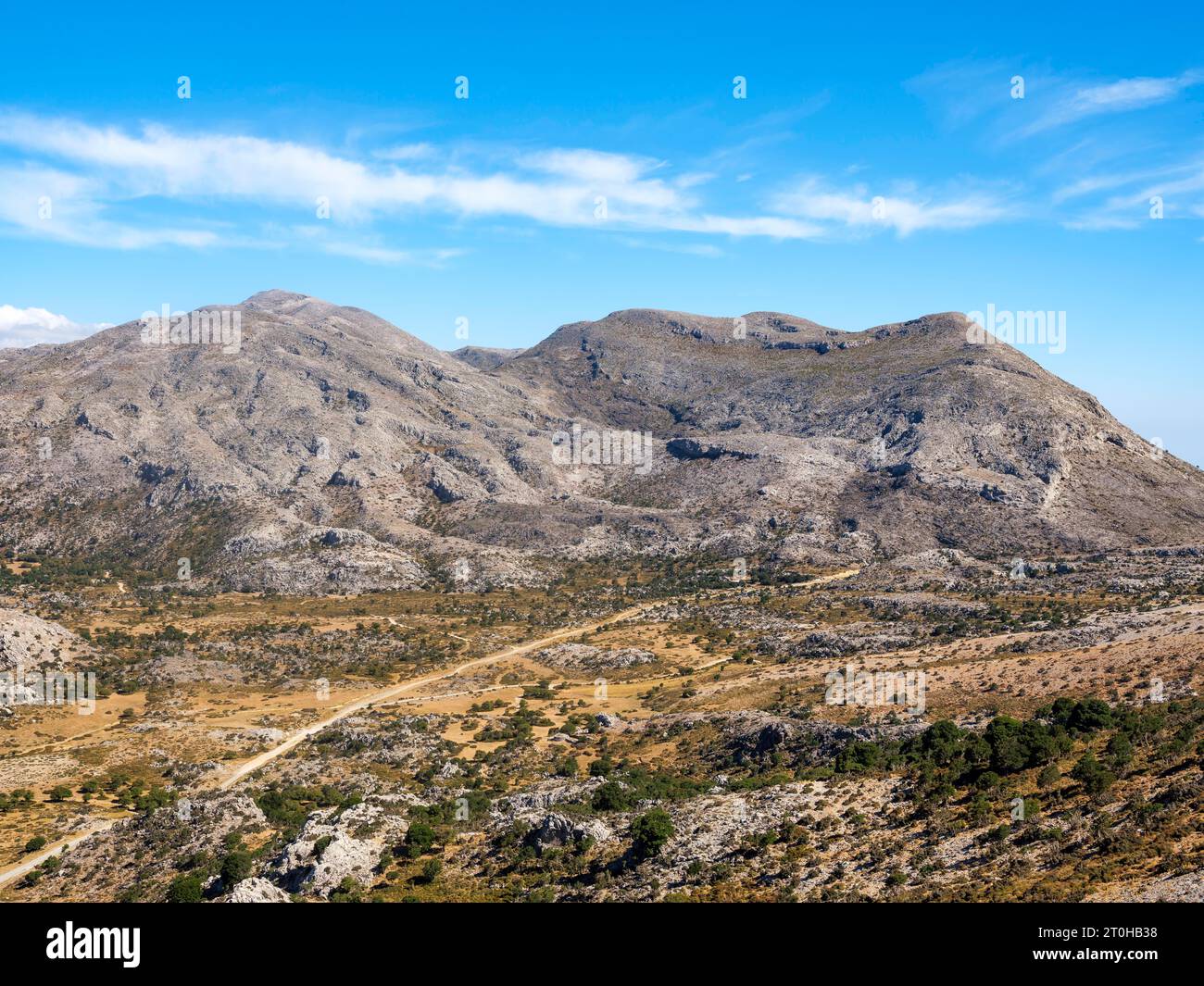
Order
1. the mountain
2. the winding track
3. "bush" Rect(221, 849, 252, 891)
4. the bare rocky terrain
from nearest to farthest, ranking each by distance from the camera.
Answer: the bare rocky terrain < "bush" Rect(221, 849, 252, 891) < the winding track < the mountain

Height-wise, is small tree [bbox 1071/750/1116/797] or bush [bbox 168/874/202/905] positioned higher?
small tree [bbox 1071/750/1116/797]

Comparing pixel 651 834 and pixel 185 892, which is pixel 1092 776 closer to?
pixel 651 834

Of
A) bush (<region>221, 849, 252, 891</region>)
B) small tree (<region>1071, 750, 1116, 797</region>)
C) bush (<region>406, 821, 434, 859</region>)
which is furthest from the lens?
bush (<region>406, 821, 434, 859</region>)

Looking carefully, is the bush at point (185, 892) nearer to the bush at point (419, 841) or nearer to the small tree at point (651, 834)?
the bush at point (419, 841)

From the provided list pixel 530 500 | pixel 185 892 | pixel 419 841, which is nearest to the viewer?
pixel 185 892

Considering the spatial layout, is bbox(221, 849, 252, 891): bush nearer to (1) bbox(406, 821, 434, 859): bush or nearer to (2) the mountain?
(1) bbox(406, 821, 434, 859): bush

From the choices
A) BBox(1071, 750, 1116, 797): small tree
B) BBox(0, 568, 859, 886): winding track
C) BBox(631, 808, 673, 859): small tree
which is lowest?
BBox(0, 568, 859, 886): winding track

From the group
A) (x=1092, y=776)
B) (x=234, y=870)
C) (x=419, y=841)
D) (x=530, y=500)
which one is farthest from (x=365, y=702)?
(x=530, y=500)

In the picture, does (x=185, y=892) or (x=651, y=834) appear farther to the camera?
(x=651, y=834)

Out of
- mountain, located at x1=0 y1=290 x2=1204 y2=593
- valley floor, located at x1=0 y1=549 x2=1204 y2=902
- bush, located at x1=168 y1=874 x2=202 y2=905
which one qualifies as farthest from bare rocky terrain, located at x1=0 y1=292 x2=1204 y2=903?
mountain, located at x1=0 y1=290 x2=1204 y2=593

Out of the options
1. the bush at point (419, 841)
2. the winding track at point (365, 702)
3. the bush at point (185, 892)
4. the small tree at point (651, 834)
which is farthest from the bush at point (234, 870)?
the small tree at point (651, 834)

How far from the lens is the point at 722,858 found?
132 ft
